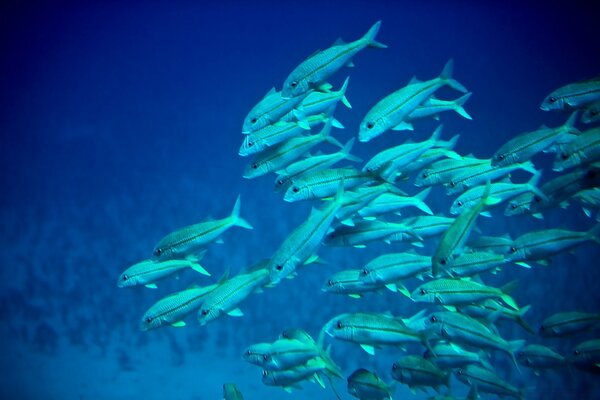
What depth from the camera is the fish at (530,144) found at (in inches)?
147

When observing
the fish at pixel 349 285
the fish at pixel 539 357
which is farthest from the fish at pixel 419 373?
the fish at pixel 539 357

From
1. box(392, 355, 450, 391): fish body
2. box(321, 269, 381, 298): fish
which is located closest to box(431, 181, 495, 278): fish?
box(321, 269, 381, 298): fish

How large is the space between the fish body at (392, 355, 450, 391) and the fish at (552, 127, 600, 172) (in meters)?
1.87

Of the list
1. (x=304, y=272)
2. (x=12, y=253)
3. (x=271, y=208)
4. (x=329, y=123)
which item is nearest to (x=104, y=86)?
(x=12, y=253)

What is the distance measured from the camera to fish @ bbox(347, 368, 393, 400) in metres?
3.83

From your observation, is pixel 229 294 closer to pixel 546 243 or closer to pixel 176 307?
pixel 176 307

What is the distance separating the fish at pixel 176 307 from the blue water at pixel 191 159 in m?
4.95

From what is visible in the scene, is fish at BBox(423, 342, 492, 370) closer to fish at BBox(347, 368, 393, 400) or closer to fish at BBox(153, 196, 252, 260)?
fish at BBox(347, 368, 393, 400)

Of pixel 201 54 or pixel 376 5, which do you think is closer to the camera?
pixel 376 5

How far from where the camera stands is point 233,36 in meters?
11.5

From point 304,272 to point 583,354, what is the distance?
574 centimetres

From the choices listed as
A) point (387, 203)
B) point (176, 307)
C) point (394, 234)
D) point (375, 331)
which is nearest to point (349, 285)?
point (375, 331)

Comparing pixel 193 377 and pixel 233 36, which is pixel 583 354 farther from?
pixel 233 36

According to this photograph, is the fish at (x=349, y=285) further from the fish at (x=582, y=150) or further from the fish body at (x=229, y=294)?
the fish at (x=582, y=150)
